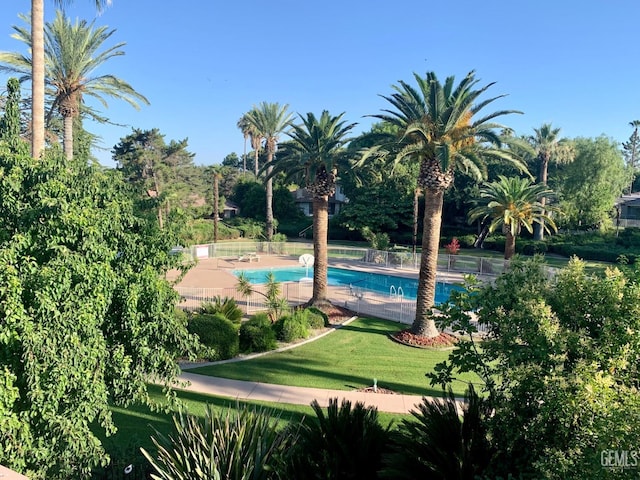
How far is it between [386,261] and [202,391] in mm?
25812

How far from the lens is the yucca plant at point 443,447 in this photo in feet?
19.7

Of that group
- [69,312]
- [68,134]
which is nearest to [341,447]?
[69,312]

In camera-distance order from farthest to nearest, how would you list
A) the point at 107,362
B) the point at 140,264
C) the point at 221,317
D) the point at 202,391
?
the point at 221,317 < the point at 202,391 < the point at 140,264 < the point at 107,362

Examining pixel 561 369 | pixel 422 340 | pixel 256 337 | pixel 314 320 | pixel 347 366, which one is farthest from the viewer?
pixel 314 320

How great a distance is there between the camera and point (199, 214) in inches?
2140

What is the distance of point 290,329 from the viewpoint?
54.1 ft

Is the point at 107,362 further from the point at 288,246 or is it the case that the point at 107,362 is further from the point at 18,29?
the point at 288,246

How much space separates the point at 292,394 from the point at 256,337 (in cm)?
401

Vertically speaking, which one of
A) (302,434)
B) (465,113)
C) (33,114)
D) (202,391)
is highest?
(465,113)

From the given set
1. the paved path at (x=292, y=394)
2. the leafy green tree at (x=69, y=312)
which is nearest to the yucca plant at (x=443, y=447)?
the leafy green tree at (x=69, y=312)

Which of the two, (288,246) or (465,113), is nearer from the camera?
(465,113)

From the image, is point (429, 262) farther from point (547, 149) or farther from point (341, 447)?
point (547, 149)

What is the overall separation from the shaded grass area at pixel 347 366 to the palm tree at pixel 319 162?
4.41 metres

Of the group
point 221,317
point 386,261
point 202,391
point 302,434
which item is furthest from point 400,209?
point 302,434
